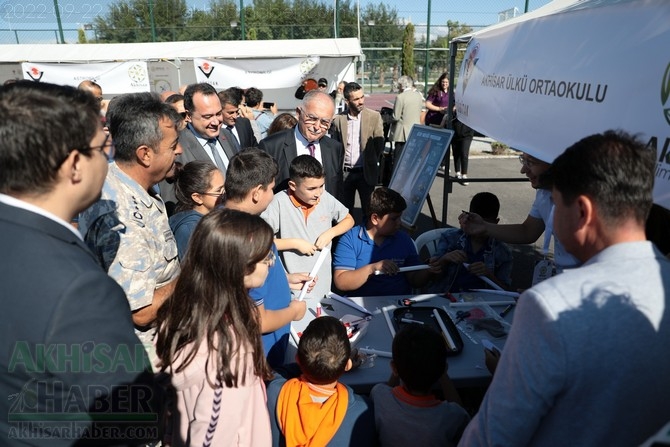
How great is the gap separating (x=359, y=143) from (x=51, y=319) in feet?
16.0

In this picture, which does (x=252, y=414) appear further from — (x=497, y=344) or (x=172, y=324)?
(x=497, y=344)

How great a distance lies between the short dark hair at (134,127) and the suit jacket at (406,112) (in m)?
6.38

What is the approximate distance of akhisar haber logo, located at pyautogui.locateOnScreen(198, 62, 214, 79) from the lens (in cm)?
1066

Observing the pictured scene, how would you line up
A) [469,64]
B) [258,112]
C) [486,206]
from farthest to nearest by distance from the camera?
[258,112]
[469,64]
[486,206]

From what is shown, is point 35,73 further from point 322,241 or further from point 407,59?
point 407,59

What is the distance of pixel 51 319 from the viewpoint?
961mm

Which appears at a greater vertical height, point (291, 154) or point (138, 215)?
point (138, 215)

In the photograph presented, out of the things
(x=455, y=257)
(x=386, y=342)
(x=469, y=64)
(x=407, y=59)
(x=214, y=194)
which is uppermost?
(x=407, y=59)

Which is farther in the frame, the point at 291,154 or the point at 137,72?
the point at 137,72

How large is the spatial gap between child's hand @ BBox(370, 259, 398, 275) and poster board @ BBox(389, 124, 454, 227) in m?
1.25

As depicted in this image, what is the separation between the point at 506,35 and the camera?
130 inches

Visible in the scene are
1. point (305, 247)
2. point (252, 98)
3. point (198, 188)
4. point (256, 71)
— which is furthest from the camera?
point (256, 71)

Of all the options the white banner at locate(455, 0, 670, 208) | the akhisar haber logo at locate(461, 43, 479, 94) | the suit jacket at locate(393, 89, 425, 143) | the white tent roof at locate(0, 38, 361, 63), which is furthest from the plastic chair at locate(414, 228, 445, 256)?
the white tent roof at locate(0, 38, 361, 63)

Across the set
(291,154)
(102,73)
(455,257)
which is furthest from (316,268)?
(102,73)
